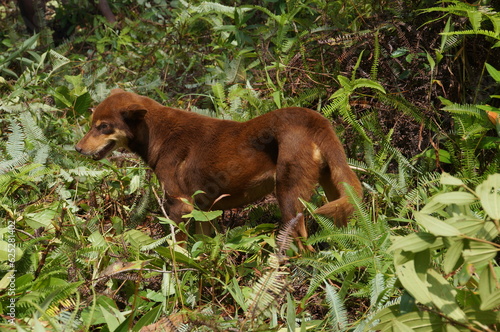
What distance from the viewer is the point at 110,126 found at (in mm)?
5102

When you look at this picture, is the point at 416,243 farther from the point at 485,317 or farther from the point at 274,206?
Answer: the point at 274,206

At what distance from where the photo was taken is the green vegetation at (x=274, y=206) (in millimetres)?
2734

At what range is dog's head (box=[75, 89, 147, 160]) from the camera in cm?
505

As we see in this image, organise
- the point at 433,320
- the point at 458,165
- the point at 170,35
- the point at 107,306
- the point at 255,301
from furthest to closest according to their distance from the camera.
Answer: the point at 170,35 < the point at 458,165 < the point at 107,306 < the point at 255,301 < the point at 433,320

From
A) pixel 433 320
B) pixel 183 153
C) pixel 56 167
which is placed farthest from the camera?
pixel 56 167

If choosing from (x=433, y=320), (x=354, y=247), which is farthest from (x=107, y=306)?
(x=433, y=320)

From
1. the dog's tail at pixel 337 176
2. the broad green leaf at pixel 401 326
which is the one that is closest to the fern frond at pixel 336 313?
the dog's tail at pixel 337 176

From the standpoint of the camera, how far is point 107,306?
3.47 metres

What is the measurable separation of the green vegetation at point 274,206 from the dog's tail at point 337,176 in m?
0.13

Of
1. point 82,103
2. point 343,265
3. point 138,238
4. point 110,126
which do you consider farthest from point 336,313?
point 82,103

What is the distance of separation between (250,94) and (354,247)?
2.19 meters

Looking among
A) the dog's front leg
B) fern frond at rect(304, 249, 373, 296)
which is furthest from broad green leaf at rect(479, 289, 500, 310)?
the dog's front leg

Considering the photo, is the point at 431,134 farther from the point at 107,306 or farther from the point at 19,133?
the point at 19,133

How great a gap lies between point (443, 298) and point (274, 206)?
282 centimetres
